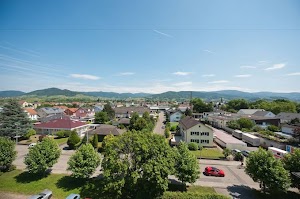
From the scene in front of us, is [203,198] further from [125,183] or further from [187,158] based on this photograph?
[125,183]

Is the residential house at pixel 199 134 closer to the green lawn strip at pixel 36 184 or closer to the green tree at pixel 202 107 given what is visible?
the green lawn strip at pixel 36 184

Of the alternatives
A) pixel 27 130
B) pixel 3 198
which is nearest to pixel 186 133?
pixel 3 198

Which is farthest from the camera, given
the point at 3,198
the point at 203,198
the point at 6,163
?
the point at 6,163

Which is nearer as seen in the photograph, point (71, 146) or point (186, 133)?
point (71, 146)

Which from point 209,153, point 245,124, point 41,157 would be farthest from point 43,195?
point 245,124

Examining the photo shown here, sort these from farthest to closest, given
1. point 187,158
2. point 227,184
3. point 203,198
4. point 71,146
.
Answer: point 71,146 → point 227,184 → point 187,158 → point 203,198

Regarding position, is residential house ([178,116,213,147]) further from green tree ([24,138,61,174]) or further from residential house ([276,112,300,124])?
residential house ([276,112,300,124])

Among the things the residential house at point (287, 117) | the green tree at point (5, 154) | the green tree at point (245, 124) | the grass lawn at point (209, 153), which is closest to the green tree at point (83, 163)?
the green tree at point (5, 154)

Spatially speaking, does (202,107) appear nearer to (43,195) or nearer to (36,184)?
(36,184)

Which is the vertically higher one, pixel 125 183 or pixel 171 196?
pixel 125 183
